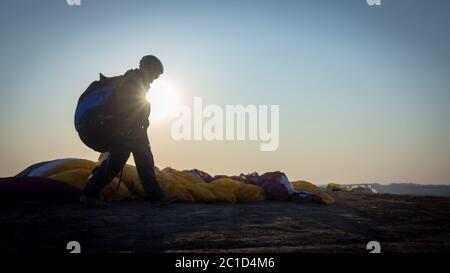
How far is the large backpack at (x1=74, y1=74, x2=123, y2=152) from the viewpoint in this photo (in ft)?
16.5

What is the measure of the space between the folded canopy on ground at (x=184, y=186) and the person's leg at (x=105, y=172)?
22.4 inches

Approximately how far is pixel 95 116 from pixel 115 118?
0.87ft

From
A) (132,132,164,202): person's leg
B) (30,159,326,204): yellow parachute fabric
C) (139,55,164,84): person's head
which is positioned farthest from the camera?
(30,159,326,204): yellow parachute fabric

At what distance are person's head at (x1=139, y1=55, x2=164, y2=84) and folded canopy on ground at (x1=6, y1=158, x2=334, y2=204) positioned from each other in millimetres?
1689

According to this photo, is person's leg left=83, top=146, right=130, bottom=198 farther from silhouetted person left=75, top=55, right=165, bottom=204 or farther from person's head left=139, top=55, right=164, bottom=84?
person's head left=139, top=55, right=164, bottom=84

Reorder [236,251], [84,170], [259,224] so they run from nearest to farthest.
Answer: [236,251] → [259,224] → [84,170]

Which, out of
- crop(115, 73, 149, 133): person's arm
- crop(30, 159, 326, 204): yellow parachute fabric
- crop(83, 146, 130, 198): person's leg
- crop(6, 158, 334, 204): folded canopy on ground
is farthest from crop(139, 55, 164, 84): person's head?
crop(30, 159, 326, 204): yellow parachute fabric

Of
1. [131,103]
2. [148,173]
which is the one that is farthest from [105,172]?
[131,103]

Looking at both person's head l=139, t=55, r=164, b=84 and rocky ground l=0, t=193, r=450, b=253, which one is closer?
rocky ground l=0, t=193, r=450, b=253

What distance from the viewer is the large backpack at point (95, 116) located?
16.5ft
